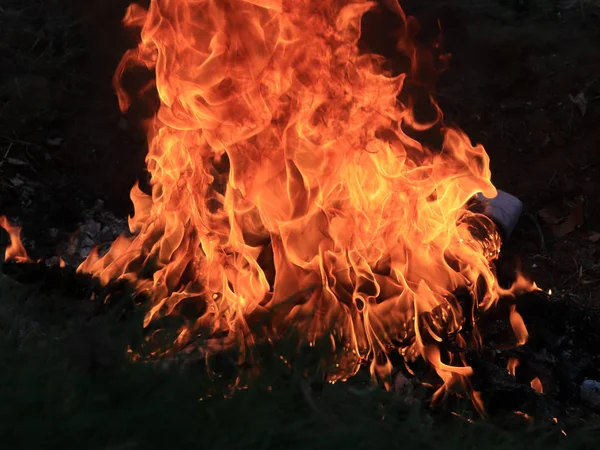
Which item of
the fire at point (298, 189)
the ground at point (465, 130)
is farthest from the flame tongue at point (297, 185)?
the ground at point (465, 130)

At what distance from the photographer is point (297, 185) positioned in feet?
11.9

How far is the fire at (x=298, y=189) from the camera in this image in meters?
3.46

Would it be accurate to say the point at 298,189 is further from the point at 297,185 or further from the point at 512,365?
the point at 512,365

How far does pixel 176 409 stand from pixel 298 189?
1.50m

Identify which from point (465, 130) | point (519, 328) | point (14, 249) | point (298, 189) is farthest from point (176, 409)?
point (465, 130)

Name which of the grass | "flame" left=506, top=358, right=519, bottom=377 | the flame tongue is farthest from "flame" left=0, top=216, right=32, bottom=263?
"flame" left=506, top=358, right=519, bottom=377

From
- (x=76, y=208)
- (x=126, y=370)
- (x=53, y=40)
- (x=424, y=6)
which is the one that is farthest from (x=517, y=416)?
(x=53, y=40)

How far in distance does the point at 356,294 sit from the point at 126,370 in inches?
47.0

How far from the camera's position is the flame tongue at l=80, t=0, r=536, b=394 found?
11.4ft

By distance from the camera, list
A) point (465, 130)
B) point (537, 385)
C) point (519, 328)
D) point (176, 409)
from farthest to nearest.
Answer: point (465, 130), point (519, 328), point (537, 385), point (176, 409)

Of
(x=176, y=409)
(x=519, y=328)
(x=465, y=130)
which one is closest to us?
(x=176, y=409)

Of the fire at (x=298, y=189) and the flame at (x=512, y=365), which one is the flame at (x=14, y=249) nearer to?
the fire at (x=298, y=189)

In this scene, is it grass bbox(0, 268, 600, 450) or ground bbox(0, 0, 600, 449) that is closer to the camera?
grass bbox(0, 268, 600, 450)

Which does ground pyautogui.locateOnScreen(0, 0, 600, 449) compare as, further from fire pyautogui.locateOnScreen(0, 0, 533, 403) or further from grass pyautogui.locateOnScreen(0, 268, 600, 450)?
fire pyautogui.locateOnScreen(0, 0, 533, 403)
